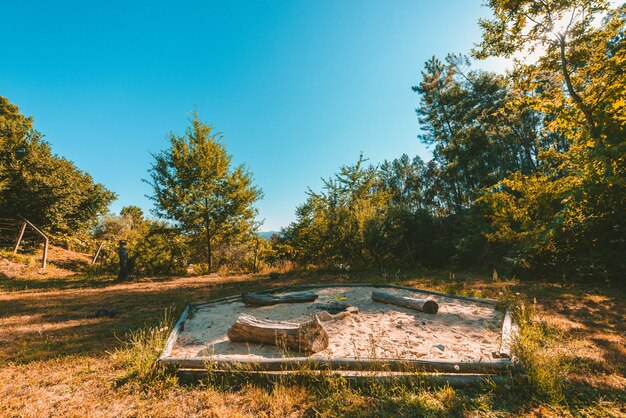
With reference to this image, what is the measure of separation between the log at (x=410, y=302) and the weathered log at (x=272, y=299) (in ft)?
5.48

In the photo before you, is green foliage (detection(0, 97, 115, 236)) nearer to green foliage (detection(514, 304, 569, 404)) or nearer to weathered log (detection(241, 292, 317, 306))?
weathered log (detection(241, 292, 317, 306))

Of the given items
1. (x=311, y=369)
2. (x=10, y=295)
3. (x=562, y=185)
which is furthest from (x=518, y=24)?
(x=10, y=295)

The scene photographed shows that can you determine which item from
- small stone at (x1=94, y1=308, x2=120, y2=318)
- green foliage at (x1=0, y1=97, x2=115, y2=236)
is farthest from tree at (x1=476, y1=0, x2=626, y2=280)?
green foliage at (x1=0, y1=97, x2=115, y2=236)

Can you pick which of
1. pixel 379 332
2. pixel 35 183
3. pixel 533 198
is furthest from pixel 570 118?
pixel 35 183

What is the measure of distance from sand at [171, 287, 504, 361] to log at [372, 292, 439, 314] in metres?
0.11

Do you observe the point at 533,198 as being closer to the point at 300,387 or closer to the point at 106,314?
the point at 300,387

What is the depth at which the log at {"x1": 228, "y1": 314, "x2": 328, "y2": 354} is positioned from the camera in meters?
3.50

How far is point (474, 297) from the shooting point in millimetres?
5703

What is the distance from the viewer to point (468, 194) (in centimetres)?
1452

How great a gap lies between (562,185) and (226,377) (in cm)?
808

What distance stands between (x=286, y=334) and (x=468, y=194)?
14796mm

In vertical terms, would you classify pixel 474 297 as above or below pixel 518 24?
below

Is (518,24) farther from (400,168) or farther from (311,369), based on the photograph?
(400,168)

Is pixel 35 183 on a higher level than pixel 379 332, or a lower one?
higher
